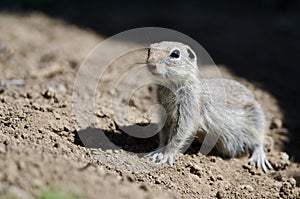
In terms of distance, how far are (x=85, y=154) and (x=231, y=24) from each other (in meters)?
5.85

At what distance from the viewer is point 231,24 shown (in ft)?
31.5

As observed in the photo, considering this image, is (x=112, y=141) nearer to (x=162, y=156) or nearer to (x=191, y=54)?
(x=162, y=156)

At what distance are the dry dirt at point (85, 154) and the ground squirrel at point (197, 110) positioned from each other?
0.16m

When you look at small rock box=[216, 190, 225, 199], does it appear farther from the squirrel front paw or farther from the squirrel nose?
the squirrel nose

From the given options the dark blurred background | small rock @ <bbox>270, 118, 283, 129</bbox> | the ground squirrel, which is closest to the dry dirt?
small rock @ <bbox>270, 118, 283, 129</bbox>

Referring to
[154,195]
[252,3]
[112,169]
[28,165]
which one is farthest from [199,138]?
[252,3]

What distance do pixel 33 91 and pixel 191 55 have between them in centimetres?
198

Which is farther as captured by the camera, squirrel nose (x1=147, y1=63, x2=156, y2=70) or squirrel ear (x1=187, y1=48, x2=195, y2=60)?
squirrel ear (x1=187, y1=48, x2=195, y2=60)

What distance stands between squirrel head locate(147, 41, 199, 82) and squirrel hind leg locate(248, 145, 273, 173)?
119 cm

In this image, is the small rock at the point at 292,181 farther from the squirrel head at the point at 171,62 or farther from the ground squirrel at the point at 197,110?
the squirrel head at the point at 171,62

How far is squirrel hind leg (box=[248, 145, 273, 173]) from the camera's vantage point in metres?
5.29

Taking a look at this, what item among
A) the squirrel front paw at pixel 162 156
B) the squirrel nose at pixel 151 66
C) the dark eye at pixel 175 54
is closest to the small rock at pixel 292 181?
the squirrel front paw at pixel 162 156

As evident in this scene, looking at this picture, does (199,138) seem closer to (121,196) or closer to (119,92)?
(119,92)

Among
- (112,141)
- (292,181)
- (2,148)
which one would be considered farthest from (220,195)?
(2,148)
